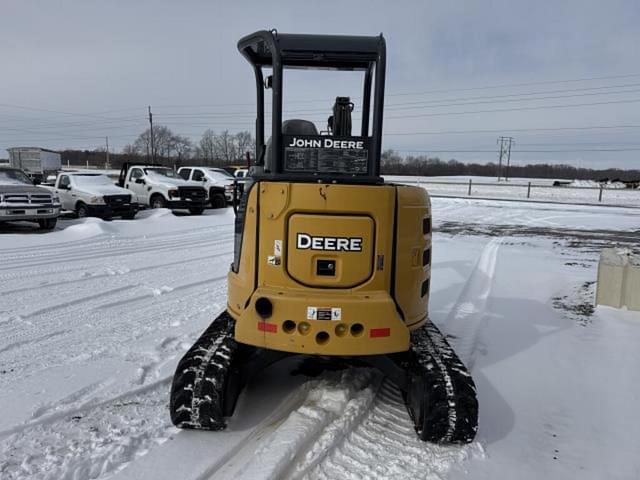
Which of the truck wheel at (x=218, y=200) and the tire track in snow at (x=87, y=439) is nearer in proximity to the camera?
the tire track in snow at (x=87, y=439)

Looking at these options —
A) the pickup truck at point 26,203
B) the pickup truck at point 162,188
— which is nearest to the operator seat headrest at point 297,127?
the pickup truck at point 26,203

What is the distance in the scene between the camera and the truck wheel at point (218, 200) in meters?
21.9

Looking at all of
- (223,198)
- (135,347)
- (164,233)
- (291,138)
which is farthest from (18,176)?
(291,138)

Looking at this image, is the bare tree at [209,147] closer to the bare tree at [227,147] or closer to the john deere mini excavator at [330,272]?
the bare tree at [227,147]

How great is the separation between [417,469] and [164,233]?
1216 centimetres

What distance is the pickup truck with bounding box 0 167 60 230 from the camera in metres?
13.5

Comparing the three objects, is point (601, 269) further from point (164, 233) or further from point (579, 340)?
point (164, 233)

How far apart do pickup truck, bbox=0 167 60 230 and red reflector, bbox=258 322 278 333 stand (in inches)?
495

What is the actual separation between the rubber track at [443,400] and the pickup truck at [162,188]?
16388 millimetres

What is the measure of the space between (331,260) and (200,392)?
1.29m

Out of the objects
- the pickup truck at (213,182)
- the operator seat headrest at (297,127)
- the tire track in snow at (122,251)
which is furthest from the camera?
the pickup truck at (213,182)

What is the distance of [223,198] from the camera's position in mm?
22031

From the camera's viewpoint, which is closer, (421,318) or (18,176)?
(421,318)

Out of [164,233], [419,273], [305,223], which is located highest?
[305,223]
